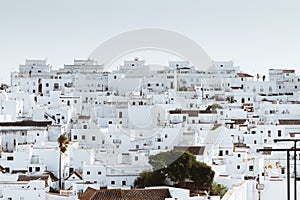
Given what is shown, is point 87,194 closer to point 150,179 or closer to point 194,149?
point 150,179

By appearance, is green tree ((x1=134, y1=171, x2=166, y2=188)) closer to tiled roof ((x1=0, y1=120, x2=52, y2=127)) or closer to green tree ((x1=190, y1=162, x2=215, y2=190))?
green tree ((x1=190, y1=162, x2=215, y2=190))

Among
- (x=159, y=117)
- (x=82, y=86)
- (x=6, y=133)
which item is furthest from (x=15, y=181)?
(x=82, y=86)

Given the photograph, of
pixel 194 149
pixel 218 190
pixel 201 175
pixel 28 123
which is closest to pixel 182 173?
pixel 201 175

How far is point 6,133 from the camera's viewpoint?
18.7 m

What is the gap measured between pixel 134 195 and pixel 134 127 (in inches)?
309

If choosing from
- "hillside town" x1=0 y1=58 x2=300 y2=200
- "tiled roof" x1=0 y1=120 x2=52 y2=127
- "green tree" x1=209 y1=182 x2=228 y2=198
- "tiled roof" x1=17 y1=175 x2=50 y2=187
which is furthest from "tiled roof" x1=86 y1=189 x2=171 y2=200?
"tiled roof" x1=0 y1=120 x2=52 y2=127

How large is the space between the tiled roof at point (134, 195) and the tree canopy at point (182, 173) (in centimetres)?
203

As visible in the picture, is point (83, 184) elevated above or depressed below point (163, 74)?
below

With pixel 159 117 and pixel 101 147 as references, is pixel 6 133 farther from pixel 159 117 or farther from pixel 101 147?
pixel 159 117

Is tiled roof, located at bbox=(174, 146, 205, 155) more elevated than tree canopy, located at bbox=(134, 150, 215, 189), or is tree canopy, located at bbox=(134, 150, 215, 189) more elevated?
tiled roof, located at bbox=(174, 146, 205, 155)

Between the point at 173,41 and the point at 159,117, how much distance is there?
792 centimetres

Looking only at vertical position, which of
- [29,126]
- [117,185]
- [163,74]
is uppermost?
[163,74]

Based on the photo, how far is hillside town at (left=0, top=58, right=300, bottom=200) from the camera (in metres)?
15.0

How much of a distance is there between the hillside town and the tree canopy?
0.35 meters
